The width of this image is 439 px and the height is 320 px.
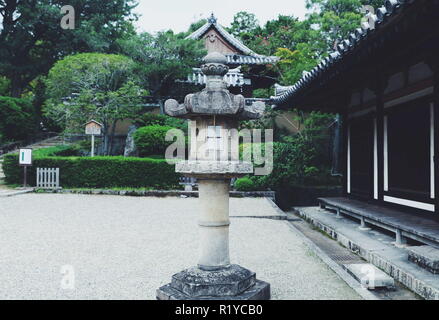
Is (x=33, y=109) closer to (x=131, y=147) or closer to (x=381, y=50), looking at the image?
(x=131, y=147)

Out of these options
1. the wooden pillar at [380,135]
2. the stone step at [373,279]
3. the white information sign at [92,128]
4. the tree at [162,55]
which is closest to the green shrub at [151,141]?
the white information sign at [92,128]

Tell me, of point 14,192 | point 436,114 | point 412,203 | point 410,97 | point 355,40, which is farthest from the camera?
point 14,192

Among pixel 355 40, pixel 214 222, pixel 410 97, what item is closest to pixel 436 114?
pixel 410 97

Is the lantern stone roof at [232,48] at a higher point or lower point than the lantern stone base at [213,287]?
higher

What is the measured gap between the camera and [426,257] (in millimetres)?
4770

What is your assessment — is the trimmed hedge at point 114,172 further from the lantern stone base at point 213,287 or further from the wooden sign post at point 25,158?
the lantern stone base at point 213,287

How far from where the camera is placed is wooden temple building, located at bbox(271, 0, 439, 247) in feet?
17.0

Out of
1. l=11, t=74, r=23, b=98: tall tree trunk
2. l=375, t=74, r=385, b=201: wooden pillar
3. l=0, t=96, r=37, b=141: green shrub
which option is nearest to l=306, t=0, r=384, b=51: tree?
l=375, t=74, r=385, b=201: wooden pillar

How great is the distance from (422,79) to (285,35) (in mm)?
21430

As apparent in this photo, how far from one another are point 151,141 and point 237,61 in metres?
10.7

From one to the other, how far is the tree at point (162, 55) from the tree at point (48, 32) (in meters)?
8.62

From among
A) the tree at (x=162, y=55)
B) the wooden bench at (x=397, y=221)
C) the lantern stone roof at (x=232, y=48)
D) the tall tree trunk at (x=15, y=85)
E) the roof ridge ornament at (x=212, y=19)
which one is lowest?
the wooden bench at (x=397, y=221)

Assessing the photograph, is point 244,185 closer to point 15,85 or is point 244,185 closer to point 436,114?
point 436,114

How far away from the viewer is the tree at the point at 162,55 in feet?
59.3
